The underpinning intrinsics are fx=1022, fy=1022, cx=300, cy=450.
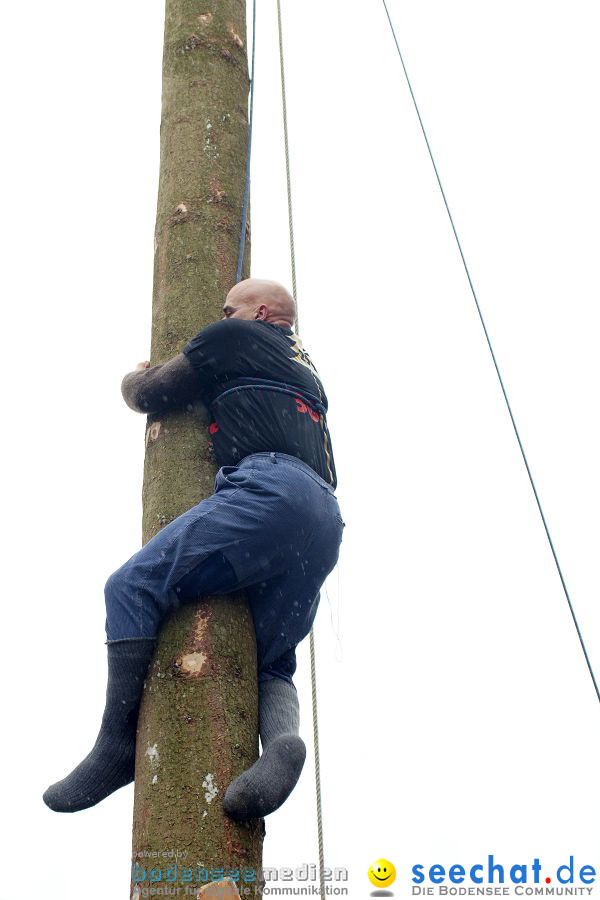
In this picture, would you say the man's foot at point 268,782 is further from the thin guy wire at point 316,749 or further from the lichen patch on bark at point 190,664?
the thin guy wire at point 316,749

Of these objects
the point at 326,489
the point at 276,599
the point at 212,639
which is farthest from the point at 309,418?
the point at 212,639

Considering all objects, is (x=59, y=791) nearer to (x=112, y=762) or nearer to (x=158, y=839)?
(x=112, y=762)

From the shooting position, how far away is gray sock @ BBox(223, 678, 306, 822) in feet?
5.70

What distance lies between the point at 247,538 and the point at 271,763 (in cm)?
42

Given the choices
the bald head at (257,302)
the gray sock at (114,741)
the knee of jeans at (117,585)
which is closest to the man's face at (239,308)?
the bald head at (257,302)

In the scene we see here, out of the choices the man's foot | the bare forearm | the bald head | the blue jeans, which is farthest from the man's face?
the man's foot

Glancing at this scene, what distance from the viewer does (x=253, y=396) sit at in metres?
2.23

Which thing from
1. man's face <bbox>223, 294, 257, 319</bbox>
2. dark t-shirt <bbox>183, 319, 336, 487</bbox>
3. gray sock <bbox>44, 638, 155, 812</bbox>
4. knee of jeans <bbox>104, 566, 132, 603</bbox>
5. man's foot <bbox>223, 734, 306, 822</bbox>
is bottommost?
man's foot <bbox>223, 734, 306, 822</bbox>

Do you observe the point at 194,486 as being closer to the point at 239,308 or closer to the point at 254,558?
the point at 254,558

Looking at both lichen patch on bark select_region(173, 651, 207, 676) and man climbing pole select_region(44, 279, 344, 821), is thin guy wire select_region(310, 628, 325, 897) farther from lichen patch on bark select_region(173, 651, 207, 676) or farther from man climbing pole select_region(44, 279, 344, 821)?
lichen patch on bark select_region(173, 651, 207, 676)

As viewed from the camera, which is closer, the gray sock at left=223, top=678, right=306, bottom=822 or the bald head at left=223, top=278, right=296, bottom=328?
the gray sock at left=223, top=678, right=306, bottom=822

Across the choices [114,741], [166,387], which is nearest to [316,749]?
[114,741]

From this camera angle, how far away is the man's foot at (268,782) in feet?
5.69

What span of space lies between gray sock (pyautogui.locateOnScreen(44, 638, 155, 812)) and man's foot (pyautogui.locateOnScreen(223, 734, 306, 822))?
0.88ft
